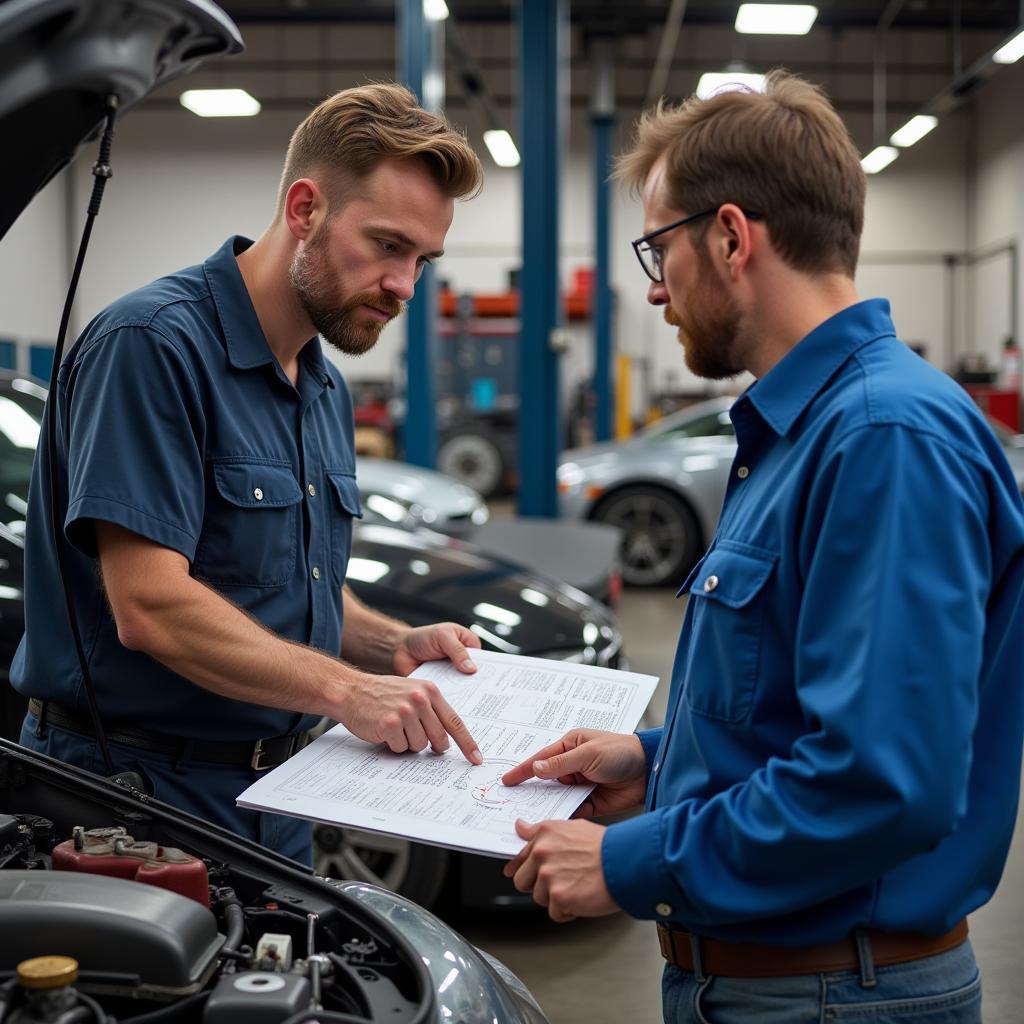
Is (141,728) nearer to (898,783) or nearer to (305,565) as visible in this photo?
(305,565)

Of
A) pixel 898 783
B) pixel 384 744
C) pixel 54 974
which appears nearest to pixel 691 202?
pixel 898 783

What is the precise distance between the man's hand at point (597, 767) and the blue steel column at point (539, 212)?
203 inches

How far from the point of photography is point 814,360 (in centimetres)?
118

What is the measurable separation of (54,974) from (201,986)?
5.8 inches

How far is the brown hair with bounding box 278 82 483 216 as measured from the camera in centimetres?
176

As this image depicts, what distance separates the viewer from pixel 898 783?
97cm

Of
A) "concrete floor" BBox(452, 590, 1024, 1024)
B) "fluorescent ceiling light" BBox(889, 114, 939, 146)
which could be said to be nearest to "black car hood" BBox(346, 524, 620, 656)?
"concrete floor" BBox(452, 590, 1024, 1024)

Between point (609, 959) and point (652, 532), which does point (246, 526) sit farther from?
point (652, 532)

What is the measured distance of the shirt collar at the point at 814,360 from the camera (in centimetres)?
117

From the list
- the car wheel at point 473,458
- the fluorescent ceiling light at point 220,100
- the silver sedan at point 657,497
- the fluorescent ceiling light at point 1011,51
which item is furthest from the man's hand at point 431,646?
the car wheel at point 473,458

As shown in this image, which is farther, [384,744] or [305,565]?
[305,565]

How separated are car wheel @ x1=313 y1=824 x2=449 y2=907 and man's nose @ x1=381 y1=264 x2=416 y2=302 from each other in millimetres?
1723

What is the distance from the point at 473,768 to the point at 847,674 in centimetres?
65

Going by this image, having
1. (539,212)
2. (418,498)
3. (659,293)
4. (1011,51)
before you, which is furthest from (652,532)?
(659,293)
